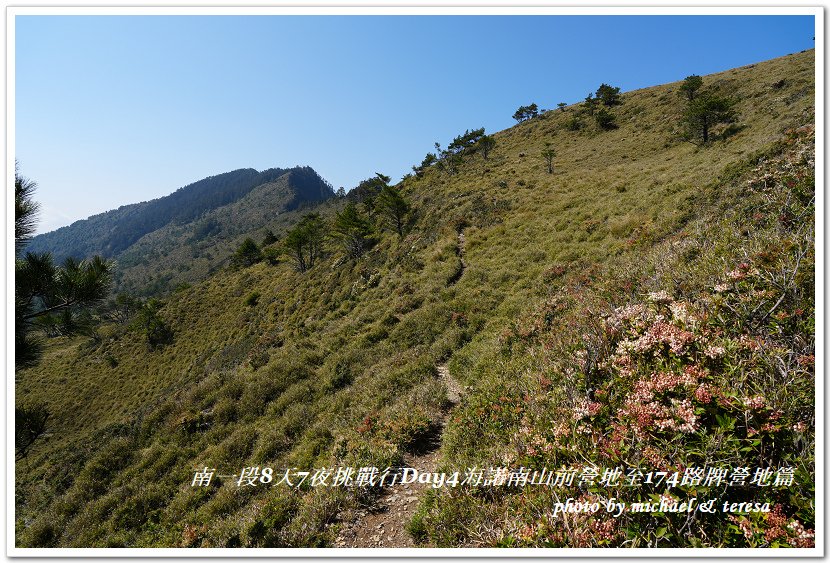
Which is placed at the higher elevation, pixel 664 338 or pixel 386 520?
pixel 664 338

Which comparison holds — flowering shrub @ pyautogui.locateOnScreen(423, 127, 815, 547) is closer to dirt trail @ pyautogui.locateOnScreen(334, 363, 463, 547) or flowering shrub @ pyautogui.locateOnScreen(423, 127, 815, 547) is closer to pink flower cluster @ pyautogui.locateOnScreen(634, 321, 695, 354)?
pink flower cluster @ pyautogui.locateOnScreen(634, 321, 695, 354)

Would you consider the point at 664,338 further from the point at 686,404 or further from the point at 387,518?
the point at 387,518

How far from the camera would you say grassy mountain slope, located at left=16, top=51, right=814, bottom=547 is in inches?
142

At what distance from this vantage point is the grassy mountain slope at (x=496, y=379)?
3.61 m

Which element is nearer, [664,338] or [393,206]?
[664,338]

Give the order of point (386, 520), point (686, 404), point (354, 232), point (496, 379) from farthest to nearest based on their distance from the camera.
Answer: point (354, 232) < point (496, 379) < point (386, 520) < point (686, 404)

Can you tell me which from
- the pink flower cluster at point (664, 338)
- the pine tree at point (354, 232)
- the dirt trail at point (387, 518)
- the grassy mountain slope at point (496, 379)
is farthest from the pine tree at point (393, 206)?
the pink flower cluster at point (664, 338)

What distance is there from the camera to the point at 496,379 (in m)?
7.01

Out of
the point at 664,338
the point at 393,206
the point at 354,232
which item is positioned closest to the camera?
the point at 664,338

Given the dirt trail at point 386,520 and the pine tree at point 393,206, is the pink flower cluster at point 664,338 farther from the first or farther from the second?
the pine tree at point 393,206

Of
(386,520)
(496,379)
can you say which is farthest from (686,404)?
(386,520)

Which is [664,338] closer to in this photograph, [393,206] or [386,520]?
[386,520]

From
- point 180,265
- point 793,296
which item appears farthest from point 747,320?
point 180,265

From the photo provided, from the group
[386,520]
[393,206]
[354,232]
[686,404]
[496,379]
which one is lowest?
[386,520]
